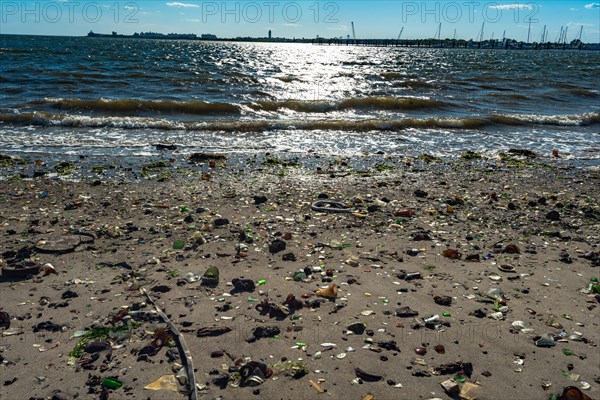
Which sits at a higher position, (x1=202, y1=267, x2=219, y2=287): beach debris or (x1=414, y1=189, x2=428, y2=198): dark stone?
(x1=414, y1=189, x2=428, y2=198): dark stone

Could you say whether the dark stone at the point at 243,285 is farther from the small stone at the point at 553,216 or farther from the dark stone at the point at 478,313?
the small stone at the point at 553,216

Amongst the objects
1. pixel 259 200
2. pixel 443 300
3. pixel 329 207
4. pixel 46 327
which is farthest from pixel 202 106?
pixel 443 300

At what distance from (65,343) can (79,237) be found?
2307mm

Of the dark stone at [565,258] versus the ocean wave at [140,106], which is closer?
the dark stone at [565,258]

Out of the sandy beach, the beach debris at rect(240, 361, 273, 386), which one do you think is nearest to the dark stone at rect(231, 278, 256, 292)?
the sandy beach

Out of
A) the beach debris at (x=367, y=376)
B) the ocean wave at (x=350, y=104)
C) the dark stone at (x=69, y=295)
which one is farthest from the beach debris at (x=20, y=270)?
the ocean wave at (x=350, y=104)

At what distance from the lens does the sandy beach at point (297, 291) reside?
322 centimetres

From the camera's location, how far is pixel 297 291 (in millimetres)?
4395

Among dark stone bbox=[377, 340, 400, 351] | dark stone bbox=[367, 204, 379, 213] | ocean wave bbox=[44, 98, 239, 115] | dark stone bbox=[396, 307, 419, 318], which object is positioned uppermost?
ocean wave bbox=[44, 98, 239, 115]

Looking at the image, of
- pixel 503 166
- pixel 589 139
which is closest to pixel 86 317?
pixel 503 166

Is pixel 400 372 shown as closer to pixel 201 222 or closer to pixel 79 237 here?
pixel 201 222

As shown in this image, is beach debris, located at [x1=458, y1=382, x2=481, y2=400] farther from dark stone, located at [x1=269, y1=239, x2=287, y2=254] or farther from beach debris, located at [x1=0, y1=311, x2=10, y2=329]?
beach debris, located at [x1=0, y1=311, x2=10, y2=329]

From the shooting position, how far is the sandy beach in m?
3.22

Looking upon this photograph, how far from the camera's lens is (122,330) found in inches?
145
